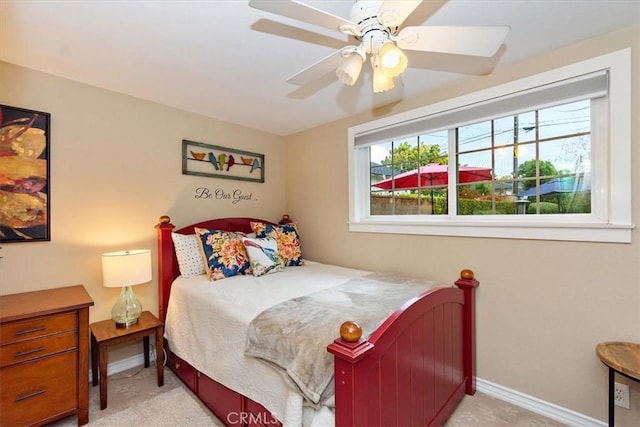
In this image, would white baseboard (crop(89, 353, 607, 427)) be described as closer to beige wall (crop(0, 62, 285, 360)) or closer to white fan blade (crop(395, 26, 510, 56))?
white fan blade (crop(395, 26, 510, 56))

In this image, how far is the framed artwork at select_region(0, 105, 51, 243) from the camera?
197 centimetres

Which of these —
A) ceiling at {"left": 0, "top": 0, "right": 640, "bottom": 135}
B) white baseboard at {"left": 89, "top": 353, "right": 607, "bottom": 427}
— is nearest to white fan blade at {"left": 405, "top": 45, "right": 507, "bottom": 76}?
ceiling at {"left": 0, "top": 0, "right": 640, "bottom": 135}

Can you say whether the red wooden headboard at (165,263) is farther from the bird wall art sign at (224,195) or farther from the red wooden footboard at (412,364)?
the red wooden footboard at (412,364)

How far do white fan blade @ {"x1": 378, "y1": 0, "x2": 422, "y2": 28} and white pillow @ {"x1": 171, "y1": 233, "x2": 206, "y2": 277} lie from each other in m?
2.18

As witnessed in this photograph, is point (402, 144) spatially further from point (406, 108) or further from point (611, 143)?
point (611, 143)

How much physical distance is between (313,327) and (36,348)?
1.62 metres

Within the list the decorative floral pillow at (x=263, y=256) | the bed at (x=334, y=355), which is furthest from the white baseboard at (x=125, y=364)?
the decorative floral pillow at (x=263, y=256)

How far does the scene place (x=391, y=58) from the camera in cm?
120

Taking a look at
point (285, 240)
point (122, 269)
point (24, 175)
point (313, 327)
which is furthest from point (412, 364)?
point (24, 175)

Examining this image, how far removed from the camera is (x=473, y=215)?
231cm

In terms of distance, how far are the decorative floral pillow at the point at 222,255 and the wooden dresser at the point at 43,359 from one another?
31.8 inches

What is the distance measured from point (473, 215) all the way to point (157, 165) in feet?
8.80

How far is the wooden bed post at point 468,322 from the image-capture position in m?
2.10

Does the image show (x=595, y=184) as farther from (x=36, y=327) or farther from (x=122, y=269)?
(x=36, y=327)
